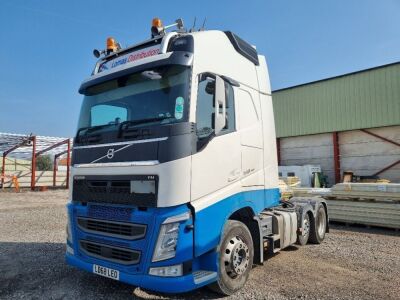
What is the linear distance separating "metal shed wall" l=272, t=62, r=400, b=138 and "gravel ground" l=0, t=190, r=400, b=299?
34.9 feet

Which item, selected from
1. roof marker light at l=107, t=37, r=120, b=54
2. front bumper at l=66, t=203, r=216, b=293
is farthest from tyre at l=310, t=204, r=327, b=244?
roof marker light at l=107, t=37, r=120, b=54

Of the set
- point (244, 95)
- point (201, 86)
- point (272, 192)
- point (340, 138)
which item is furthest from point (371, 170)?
point (201, 86)

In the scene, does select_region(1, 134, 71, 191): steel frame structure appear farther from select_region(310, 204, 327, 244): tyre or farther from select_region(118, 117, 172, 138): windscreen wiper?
select_region(118, 117, 172, 138): windscreen wiper

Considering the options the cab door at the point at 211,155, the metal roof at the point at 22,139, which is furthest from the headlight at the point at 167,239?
the metal roof at the point at 22,139

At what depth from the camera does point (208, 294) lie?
15.3 feet

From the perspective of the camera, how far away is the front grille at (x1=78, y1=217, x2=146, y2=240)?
404 cm

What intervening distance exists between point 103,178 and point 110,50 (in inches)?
90.3

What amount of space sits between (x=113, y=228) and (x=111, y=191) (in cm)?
48

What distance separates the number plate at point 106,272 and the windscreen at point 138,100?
1833 millimetres

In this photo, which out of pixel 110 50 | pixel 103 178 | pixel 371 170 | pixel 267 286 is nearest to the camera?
pixel 103 178

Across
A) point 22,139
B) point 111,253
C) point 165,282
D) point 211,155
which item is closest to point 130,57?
point 211,155

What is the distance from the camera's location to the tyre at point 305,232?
7.46 metres

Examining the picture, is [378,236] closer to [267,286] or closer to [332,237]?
[332,237]

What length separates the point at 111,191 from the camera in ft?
14.4
